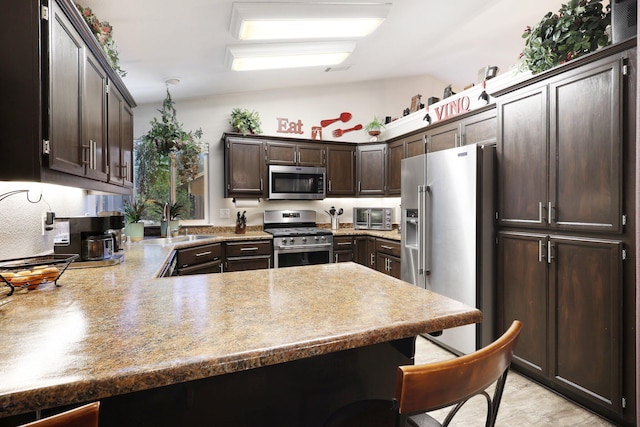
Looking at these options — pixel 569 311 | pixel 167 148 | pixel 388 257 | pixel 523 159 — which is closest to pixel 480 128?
pixel 523 159

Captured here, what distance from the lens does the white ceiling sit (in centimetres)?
219

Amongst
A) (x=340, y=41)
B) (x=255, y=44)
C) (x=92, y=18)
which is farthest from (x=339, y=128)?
(x=92, y=18)

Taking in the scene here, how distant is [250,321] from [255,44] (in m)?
2.60

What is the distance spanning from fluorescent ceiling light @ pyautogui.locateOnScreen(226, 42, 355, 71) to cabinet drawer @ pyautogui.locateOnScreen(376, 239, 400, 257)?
7.09 feet

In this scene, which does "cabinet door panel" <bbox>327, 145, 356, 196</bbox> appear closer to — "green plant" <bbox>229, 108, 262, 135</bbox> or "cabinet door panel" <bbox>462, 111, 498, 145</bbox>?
"green plant" <bbox>229, 108, 262, 135</bbox>

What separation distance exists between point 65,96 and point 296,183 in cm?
308

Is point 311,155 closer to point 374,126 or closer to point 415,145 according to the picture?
point 374,126

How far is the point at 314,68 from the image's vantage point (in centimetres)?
389

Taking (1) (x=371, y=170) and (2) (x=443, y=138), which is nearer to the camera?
(2) (x=443, y=138)

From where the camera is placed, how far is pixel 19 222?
1827 millimetres

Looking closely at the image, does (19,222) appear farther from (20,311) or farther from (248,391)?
(248,391)

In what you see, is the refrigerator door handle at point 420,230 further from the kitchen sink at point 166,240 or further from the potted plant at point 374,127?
the kitchen sink at point 166,240

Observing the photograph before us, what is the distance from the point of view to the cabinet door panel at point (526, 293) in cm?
223

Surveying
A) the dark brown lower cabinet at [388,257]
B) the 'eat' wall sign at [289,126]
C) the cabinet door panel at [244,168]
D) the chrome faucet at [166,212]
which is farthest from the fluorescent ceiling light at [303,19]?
the dark brown lower cabinet at [388,257]
